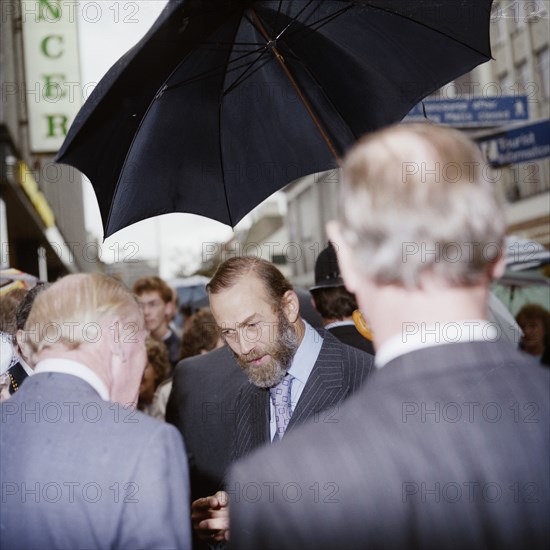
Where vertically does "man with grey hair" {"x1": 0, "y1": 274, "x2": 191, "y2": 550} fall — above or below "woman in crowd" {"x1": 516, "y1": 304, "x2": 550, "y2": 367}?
above

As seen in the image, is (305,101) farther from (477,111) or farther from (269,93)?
(477,111)

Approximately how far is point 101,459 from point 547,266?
517cm

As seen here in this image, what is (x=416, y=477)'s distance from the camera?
137 centimetres

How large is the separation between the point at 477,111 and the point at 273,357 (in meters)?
10.7

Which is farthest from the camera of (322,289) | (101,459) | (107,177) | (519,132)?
(519,132)

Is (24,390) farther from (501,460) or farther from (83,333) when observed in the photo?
(501,460)

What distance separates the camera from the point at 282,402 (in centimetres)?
336

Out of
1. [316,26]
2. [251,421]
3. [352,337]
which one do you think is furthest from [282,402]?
[316,26]

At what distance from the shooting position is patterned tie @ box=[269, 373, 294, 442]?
10.8ft

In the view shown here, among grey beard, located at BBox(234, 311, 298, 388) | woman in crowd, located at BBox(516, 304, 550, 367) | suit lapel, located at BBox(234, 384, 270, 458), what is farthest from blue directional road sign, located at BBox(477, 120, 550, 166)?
suit lapel, located at BBox(234, 384, 270, 458)

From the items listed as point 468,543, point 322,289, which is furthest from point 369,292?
A: point 322,289

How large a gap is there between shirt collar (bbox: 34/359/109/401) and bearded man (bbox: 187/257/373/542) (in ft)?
3.55

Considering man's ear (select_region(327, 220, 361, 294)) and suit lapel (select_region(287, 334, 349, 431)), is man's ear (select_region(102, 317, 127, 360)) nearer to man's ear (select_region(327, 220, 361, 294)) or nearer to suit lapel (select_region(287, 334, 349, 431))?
man's ear (select_region(327, 220, 361, 294))

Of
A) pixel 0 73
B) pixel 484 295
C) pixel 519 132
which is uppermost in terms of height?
pixel 0 73
